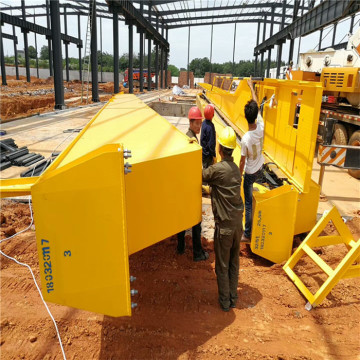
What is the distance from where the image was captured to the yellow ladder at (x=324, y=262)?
10.0ft

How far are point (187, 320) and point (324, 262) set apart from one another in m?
1.59

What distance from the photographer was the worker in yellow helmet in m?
2.71

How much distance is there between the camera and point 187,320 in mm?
2713

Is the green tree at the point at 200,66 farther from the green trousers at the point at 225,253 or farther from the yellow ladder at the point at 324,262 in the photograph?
the green trousers at the point at 225,253

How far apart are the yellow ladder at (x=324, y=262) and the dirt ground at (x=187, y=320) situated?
11cm

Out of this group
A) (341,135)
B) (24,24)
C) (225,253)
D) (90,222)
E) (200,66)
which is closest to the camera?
(90,222)

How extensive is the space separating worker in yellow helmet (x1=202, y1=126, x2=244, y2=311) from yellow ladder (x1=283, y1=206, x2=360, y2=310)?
0.86m

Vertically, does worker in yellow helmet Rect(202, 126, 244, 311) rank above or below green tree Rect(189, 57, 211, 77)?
below

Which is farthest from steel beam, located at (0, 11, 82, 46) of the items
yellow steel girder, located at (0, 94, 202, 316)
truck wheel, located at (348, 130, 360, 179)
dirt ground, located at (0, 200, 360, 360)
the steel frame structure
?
yellow steel girder, located at (0, 94, 202, 316)

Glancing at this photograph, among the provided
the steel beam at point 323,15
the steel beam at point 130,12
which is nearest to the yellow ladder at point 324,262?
the steel beam at point 323,15

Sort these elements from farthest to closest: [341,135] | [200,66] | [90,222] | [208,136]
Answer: [200,66] → [341,135] → [208,136] → [90,222]

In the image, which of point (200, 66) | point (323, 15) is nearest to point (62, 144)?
point (323, 15)

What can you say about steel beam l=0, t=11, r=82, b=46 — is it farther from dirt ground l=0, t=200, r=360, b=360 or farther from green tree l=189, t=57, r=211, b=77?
green tree l=189, t=57, r=211, b=77

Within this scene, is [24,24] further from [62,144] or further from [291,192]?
[291,192]
